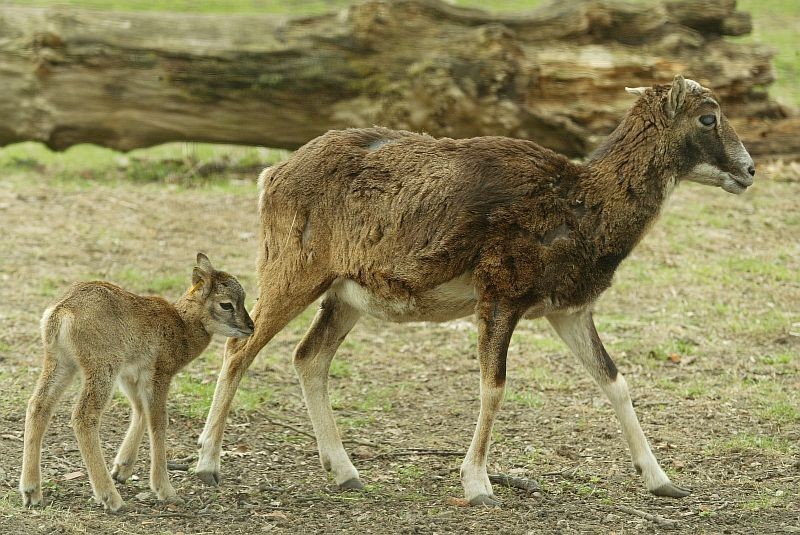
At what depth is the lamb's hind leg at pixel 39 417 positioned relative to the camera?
641 centimetres

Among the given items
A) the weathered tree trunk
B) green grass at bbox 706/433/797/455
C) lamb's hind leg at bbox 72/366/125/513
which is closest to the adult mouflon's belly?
lamb's hind leg at bbox 72/366/125/513

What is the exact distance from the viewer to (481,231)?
7156 mm

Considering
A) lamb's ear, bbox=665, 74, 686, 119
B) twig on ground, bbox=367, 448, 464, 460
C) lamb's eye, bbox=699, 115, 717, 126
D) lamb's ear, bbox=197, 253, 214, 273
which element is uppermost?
lamb's ear, bbox=665, 74, 686, 119

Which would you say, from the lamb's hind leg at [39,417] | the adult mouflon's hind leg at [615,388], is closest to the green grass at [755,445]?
the adult mouflon's hind leg at [615,388]

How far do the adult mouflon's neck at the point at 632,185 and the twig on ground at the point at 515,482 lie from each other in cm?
147

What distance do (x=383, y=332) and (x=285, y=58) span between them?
433 centimetres

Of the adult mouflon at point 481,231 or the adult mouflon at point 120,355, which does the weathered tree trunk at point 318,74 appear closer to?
the adult mouflon at point 481,231

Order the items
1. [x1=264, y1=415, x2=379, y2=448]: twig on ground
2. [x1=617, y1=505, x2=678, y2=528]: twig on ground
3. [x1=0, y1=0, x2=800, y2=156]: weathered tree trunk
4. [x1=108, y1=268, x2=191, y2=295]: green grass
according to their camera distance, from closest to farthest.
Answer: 1. [x1=617, y1=505, x2=678, y2=528]: twig on ground
2. [x1=264, y1=415, x2=379, y2=448]: twig on ground
3. [x1=108, y1=268, x2=191, y2=295]: green grass
4. [x1=0, y1=0, x2=800, y2=156]: weathered tree trunk

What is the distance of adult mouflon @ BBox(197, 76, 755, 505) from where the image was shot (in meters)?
7.11

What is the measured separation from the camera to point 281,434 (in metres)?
8.34

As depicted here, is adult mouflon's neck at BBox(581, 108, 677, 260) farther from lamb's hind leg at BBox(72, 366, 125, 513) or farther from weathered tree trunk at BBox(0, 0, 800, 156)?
weathered tree trunk at BBox(0, 0, 800, 156)

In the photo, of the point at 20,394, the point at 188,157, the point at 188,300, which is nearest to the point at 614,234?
the point at 188,300

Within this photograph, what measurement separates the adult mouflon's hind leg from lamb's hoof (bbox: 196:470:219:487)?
2276 mm

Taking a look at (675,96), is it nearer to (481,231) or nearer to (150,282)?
(481,231)
